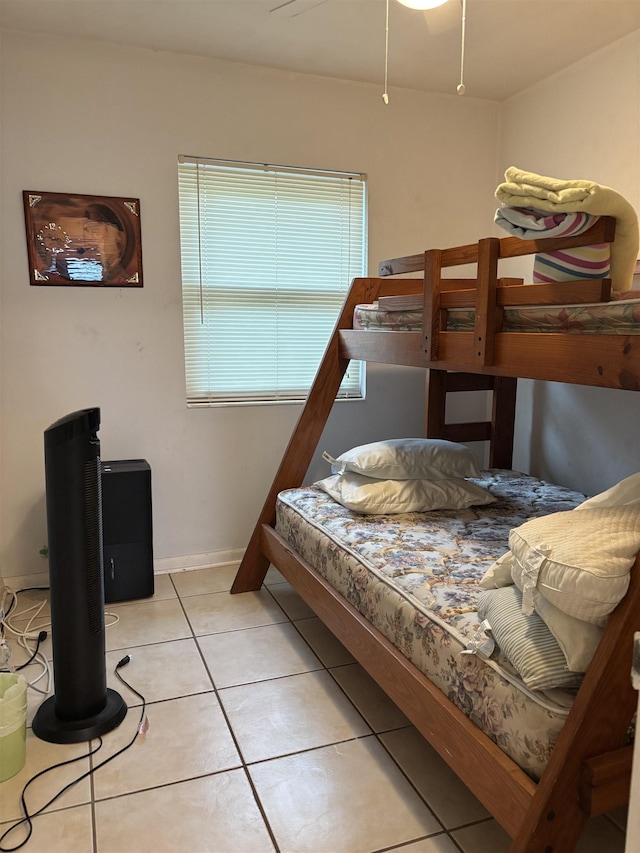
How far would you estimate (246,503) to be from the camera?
323 cm

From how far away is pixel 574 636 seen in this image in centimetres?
120

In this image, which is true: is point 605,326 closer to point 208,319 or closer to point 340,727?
point 340,727

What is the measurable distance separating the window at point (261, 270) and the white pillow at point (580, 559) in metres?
2.04

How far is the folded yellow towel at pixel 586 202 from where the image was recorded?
54.8 inches

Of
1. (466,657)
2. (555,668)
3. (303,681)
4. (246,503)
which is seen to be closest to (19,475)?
(246,503)

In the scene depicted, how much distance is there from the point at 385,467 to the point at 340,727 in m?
0.99

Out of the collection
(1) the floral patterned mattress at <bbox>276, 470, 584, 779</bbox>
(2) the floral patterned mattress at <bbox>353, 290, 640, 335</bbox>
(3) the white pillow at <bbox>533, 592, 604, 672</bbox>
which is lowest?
(1) the floral patterned mattress at <bbox>276, 470, 584, 779</bbox>

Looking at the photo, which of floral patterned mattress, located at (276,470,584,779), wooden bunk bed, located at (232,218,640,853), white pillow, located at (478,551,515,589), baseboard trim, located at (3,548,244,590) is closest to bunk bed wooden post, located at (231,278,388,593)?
wooden bunk bed, located at (232,218,640,853)

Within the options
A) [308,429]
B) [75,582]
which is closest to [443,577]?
[75,582]

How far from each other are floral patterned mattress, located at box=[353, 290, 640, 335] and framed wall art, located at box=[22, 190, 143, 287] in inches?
55.3

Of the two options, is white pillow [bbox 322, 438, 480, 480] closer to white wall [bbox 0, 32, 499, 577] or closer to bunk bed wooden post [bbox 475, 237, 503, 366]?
white wall [bbox 0, 32, 499, 577]

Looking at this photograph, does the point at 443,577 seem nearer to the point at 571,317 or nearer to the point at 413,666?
the point at 413,666

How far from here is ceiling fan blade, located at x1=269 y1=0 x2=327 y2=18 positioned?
7.70 ft

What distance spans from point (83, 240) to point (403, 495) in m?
1.77
